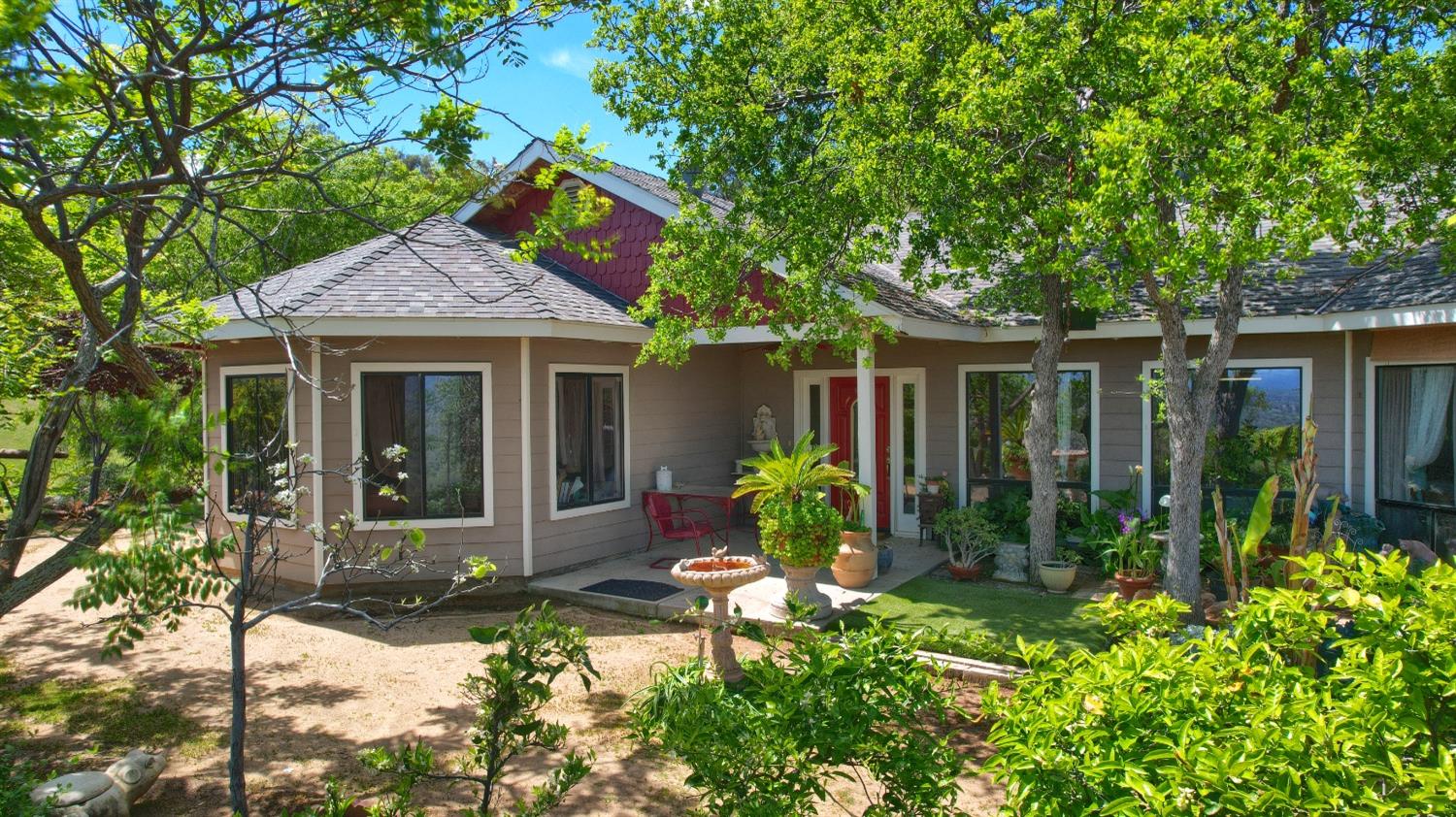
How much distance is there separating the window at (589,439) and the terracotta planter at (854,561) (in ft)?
10.4

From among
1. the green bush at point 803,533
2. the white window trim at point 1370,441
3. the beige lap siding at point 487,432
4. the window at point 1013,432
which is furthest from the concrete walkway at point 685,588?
the white window trim at point 1370,441

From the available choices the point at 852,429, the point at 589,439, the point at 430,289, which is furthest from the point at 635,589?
the point at 852,429

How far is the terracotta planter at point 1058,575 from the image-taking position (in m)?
8.73

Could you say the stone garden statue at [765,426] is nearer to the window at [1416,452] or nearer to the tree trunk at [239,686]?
the window at [1416,452]

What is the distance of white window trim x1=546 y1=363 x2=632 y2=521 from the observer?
32.2ft

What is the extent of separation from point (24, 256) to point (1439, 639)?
8594 millimetres

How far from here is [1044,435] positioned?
9.03 metres

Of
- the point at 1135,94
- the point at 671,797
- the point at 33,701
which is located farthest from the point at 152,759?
the point at 1135,94

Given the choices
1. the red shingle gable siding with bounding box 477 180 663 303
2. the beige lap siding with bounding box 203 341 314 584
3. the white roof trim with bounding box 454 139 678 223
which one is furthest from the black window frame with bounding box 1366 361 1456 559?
the beige lap siding with bounding box 203 341 314 584

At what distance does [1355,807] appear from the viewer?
193cm

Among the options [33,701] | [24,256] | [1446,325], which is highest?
[24,256]

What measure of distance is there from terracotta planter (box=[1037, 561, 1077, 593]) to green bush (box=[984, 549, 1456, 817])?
6.11 metres

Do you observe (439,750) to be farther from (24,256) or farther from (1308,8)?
(1308,8)

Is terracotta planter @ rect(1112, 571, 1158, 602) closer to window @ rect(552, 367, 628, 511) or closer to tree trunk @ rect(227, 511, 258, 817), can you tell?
window @ rect(552, 367, 628, 511)
